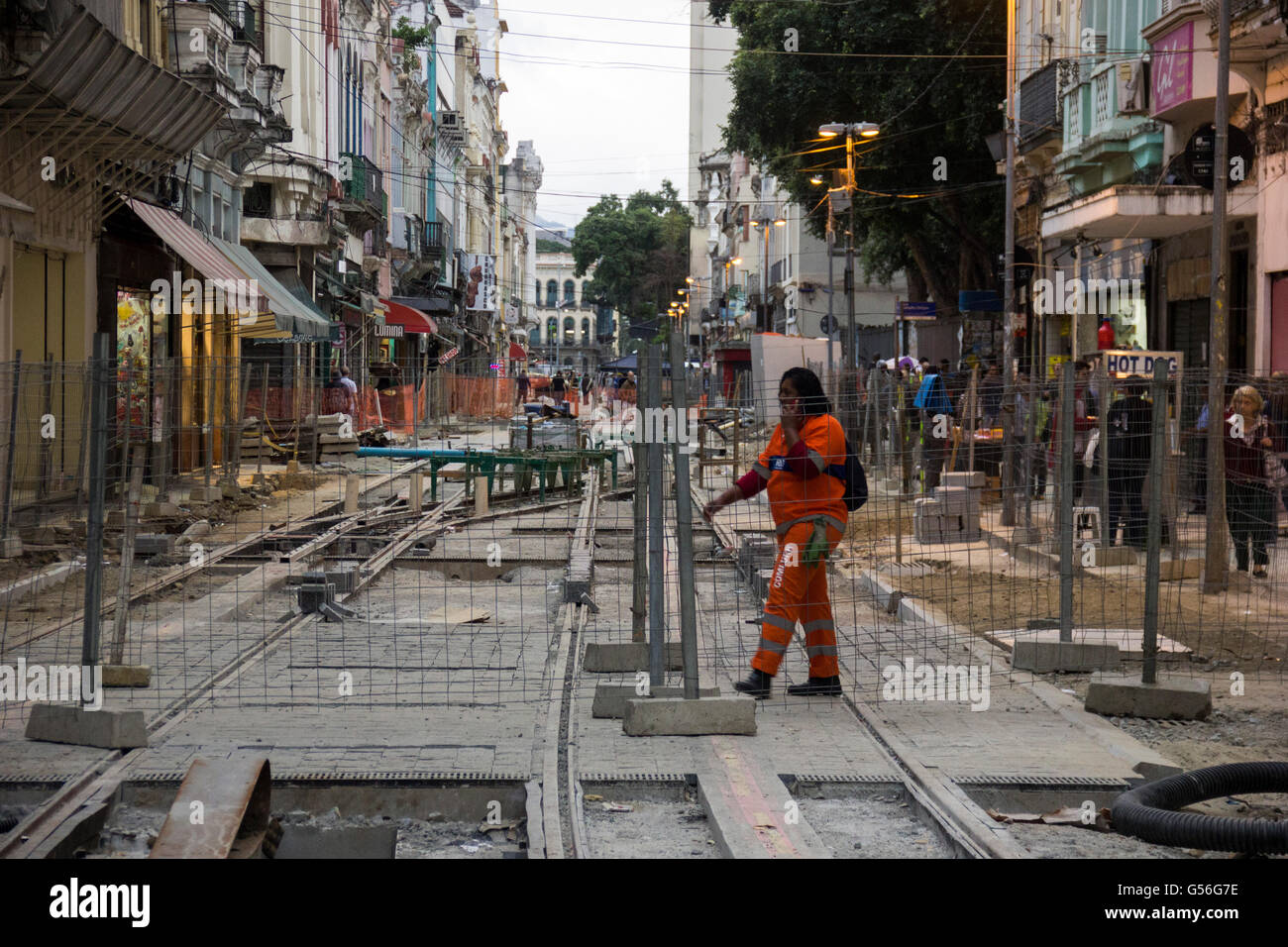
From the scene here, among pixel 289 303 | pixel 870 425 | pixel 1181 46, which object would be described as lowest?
pixel 870 425

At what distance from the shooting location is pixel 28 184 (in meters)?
18.9

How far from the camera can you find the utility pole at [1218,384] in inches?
427

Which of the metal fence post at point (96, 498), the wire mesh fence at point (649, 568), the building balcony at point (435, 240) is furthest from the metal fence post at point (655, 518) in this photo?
the building balcony at point (435, 240)

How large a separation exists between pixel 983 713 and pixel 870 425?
13.7m

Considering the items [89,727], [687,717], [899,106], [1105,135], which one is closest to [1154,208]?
[1105,135]

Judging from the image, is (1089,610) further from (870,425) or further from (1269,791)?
(870,425)

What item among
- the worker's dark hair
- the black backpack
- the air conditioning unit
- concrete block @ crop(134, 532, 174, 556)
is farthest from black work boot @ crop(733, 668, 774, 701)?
the air conditioning unit

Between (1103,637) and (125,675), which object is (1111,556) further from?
(125,675)

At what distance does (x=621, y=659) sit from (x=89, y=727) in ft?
10.7

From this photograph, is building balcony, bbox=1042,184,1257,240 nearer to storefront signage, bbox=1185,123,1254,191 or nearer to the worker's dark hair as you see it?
storefront signage, bbox=1185,123,1254,191

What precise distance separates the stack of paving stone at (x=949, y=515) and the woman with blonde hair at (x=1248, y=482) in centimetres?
290

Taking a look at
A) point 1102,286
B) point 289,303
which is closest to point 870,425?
point 1102,286

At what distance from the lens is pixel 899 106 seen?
1414 inches
